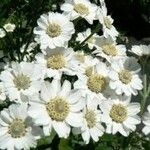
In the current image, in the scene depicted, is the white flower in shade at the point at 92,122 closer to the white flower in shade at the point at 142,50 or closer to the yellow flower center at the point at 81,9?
the white flower in shade at the point at 142,50

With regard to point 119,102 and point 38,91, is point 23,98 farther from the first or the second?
point 119,102

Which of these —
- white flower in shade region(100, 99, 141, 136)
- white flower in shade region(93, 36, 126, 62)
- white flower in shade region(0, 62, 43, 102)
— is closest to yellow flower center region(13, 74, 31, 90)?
white flower in shade region(0, 62, 43, 102)

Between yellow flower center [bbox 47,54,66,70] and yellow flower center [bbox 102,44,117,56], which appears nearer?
yellow flower center [bbox 47,54,66,70]

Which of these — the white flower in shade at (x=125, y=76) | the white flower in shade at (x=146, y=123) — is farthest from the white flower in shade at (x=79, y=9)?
the white flower in shade at (x=146, y=123)

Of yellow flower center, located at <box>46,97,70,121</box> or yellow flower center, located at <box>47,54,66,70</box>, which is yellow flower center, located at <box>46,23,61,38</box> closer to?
yellow flower center, located at <box>47,54,66,70</box>

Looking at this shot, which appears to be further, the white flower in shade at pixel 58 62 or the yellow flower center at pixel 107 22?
the yellow flower center at pixel 107 22

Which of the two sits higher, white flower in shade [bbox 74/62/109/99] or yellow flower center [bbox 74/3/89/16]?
yellow flower center [bbox 74/3/89/16]
